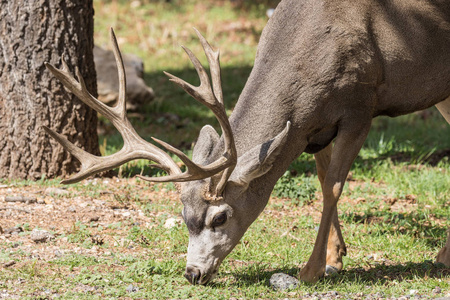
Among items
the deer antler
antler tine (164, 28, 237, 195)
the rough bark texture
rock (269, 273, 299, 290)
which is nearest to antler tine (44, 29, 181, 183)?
the deer antler

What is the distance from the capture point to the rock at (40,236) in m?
6.06

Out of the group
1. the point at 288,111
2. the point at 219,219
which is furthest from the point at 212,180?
the point at 288,111

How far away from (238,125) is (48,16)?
2963 millimetres

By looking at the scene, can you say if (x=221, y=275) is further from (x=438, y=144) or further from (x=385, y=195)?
(x=438, y=144)

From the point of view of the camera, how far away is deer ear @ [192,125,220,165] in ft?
18.3

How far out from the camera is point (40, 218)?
6.60 metres

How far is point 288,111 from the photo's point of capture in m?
5.57

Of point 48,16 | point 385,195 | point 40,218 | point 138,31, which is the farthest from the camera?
A: point 138,31

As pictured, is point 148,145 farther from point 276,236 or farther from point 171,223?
point 276,236

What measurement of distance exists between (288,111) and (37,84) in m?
3.18

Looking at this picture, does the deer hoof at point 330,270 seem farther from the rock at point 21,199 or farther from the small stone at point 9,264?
the rock at point 21,199

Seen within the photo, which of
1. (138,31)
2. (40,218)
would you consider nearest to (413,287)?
(40,218)

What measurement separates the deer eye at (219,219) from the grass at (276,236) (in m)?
0.46

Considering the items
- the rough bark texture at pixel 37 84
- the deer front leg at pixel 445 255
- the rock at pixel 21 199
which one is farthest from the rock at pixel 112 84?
the deer front leg at pixel 445 255
